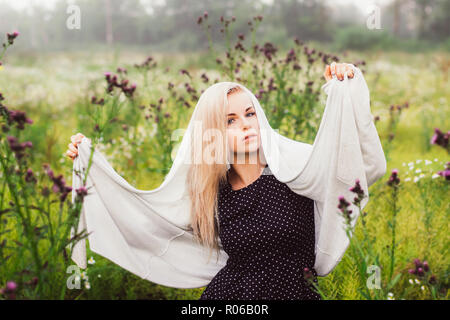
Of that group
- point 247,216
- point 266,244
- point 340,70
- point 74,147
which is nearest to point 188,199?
point 247,216

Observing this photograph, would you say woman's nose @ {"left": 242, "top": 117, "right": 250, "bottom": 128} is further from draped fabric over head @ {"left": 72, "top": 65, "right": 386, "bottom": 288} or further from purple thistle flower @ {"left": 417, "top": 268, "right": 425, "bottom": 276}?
purple thistle flower @ {"left": 417, "top": 268, "right": 425, "bottom": 276}

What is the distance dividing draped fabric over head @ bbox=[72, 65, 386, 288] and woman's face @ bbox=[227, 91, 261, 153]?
1.6 inches

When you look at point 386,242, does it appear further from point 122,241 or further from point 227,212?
point 122,241

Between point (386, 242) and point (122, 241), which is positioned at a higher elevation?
point (122, 241)

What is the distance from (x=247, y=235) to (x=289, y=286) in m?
→ 0.31

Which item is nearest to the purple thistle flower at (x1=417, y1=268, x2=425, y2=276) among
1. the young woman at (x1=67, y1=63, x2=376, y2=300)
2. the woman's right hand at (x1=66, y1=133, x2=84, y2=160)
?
the young woman at (x1=67, y1=63, x2=376, y2=300)

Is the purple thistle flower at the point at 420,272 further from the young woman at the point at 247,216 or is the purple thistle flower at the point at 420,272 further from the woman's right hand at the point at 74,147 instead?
the woman's right hand at the point at 74,147

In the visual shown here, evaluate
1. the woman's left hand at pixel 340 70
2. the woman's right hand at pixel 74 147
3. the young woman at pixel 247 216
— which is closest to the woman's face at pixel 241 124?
the young woman at pixel 247 216

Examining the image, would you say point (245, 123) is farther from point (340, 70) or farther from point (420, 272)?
point (420, 272)

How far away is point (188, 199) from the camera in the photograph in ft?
7.13

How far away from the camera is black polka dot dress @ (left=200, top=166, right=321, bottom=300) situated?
6.30 feet

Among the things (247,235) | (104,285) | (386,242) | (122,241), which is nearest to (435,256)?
(386,242)
